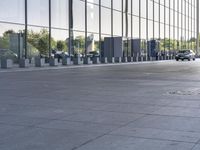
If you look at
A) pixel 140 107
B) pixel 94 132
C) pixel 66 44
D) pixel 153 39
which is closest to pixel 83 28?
pixel 66 44

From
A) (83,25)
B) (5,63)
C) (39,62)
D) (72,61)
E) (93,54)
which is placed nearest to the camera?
(5,63)

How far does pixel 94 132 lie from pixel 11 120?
2007 millimetres

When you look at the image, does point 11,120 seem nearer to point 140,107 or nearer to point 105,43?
point 140,107

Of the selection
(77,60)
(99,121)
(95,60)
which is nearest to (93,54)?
(95,60)

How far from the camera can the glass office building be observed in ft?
119

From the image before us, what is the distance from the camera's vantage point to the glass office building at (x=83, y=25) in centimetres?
3631

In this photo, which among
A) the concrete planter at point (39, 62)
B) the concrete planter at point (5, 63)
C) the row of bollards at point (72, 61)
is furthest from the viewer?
the concrete planter at point (39, 62)

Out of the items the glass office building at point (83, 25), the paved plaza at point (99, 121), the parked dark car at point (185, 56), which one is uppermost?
the glass office building at point (83, 25)

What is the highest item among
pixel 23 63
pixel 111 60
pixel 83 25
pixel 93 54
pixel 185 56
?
pixel 83 25

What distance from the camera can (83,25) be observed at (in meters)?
46.1

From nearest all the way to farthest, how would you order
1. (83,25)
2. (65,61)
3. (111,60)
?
1. (65,61)
2. (83,25)
3. (111,60)

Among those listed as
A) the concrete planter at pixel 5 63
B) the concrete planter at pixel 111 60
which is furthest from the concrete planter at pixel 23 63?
the concrete planter at pixel 111 60

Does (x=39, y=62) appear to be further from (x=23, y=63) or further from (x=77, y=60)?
(x=77, y=60)

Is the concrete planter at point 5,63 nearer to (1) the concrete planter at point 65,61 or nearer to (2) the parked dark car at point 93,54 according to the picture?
(1) the concrete planter at point 65,61
